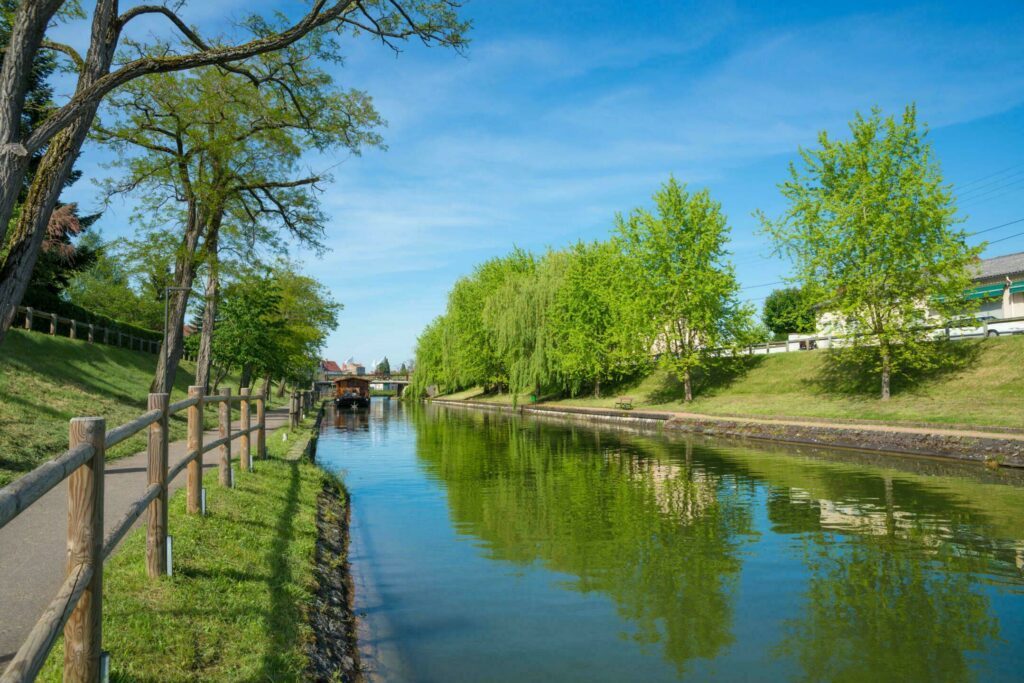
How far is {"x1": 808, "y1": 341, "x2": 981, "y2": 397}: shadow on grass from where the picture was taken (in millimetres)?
27453

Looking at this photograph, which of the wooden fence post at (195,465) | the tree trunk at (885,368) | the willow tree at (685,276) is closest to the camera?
the wooden fence post at (195,465)

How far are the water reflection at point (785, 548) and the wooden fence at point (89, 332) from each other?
62.2 feet

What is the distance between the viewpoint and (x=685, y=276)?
1486 inches

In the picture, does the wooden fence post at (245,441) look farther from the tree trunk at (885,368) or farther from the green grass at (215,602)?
the tree trunk at (885,368)

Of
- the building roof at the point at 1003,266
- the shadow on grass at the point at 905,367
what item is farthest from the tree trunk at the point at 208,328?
the building roof at the point at 1003,266

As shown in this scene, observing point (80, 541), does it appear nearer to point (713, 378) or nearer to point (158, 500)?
point (158, 500)

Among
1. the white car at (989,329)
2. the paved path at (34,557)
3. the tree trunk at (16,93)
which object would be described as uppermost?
the tree trunk at (16,93)

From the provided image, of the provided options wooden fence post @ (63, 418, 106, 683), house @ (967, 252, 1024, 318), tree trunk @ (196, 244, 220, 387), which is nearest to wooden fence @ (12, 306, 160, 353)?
tree trunk @ (196, 244, 220, 387)

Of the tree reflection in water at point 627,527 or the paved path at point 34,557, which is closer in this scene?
the paved path at point 34,557

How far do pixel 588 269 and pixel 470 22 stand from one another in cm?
3594

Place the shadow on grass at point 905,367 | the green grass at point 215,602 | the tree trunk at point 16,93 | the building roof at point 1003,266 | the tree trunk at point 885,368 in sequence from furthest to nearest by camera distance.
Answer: the building roof at point 1003,266
the shadow on grass at point 905,367
the tree trunk at point 885,368
the tree trunk at point 16,93
the green grass at point 215,602

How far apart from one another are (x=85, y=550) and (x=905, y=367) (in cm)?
3185

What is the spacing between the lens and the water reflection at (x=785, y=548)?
6098 millimetres

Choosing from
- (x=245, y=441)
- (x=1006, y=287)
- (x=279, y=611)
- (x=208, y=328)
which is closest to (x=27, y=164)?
(x=279, y=611)
